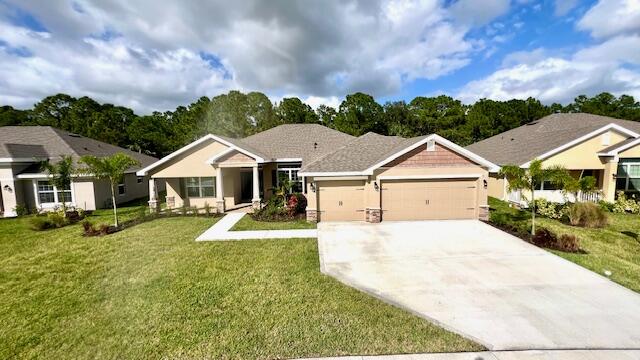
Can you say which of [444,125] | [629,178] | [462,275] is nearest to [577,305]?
[462,275]

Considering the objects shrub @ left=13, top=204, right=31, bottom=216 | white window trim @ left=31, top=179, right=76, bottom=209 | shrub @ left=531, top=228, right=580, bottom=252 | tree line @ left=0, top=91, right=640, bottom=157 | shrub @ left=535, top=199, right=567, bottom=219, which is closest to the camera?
shrub @ left=531, top=228, right=580, bottom=252

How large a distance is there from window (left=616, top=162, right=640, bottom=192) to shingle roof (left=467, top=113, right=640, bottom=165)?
9.53 ft

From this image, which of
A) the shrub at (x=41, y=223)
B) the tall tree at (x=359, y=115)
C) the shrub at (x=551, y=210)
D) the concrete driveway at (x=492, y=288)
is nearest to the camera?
the concrete driveway at (x=492, y=288)

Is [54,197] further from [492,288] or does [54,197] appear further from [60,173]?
[492,288]

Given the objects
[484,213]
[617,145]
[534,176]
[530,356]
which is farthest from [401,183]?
[617,145]

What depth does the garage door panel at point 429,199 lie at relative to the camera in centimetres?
1327

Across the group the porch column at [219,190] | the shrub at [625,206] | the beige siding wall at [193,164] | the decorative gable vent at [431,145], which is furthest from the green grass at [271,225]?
the shrub at [625,206]

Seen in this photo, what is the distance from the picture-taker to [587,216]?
12312 millimetres

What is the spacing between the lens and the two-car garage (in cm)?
1327

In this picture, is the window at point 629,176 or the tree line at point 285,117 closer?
the window at point 629,176

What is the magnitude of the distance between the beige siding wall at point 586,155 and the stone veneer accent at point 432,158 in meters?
7.40

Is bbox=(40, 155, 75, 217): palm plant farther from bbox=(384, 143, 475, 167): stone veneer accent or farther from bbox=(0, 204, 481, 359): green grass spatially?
bbox=(384, 143, 475, 167): stone veneer accent

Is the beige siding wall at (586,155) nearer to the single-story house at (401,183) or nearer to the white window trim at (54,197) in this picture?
the single-story house at (401,183)

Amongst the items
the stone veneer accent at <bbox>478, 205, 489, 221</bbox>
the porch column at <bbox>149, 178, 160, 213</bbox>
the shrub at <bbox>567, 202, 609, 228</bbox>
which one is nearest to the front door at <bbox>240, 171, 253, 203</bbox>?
the porch column at <bbox>149, 178, 160, 213</bbox>
